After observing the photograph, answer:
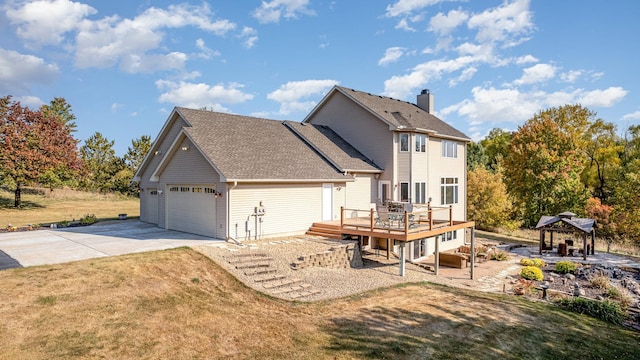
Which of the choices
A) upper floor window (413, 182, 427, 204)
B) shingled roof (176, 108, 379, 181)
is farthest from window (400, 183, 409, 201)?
shingled roof (176, 108, 379, 181)

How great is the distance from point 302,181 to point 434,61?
38.1ft

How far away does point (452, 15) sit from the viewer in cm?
1809

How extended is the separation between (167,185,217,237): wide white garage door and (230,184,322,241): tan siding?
4.37 ft

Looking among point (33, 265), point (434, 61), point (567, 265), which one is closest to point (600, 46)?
point (434, 61)

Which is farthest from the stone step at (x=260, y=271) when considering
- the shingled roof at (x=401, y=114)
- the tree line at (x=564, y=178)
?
the tree line at (x=564, y=178)

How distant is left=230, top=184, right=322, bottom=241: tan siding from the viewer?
54.6 feet

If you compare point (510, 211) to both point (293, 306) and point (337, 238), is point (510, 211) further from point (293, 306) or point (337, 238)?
point (293, 306)

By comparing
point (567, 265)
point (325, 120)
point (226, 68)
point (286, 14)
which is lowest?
point (567, 265)

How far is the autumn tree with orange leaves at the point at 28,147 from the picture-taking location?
30500 mm

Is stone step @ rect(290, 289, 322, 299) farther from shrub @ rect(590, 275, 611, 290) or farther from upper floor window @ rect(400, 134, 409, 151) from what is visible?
shrub @ rect(590, 275, 611, 290)

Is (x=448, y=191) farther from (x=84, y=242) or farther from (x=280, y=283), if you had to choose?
(x=84, y=242)

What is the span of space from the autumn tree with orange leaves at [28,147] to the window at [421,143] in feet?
104

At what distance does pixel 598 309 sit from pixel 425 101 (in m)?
19.4

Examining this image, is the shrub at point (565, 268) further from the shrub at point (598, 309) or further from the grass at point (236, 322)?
the grass at point (236, 322)
